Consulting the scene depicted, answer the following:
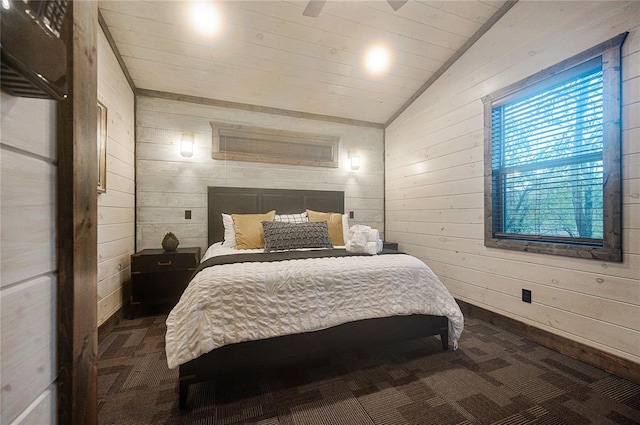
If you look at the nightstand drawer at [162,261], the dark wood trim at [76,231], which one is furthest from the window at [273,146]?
the dark wood trim at [76,231]

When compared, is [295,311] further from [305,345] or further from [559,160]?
[559,160]

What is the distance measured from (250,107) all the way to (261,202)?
1.25 meters

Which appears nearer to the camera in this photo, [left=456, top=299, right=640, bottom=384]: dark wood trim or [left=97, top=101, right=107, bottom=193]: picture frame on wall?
[left=456, top=299, right=640, bottom=384]: dark wood trim

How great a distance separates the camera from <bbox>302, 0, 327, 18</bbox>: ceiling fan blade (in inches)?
83.1

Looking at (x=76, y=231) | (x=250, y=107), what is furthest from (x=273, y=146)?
(x=76, y=231)

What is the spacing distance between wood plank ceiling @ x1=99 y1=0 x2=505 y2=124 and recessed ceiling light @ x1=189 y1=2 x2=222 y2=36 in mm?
47

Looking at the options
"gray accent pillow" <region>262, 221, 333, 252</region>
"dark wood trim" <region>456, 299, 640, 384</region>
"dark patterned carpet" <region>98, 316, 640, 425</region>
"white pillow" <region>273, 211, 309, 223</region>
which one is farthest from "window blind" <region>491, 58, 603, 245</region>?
"white pillow" <region>273, 211, 309, 223</region>

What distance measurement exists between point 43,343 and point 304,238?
2098mm

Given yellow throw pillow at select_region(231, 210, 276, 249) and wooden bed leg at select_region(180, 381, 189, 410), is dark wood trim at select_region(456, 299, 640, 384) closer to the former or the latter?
yellow throw pillow at select_region(231, 210, 276, 249)

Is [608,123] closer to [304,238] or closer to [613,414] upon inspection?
[613,414]

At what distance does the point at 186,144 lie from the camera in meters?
3.08

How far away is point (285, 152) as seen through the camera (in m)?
3.61

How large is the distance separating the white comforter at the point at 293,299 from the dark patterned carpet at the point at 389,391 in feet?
1.02

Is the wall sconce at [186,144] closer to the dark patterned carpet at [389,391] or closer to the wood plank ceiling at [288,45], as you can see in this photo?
the wood plank ceiling at [288,45]
